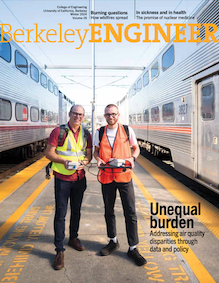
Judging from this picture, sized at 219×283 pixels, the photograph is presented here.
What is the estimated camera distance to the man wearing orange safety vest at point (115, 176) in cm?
322

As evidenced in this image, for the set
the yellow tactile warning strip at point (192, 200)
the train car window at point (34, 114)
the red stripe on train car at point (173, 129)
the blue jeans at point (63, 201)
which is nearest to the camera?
the blue jeans at point (63, 201)

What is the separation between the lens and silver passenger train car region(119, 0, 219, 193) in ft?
16.3

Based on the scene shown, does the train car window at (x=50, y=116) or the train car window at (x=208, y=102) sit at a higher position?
the train car window at (x=50, y=116)

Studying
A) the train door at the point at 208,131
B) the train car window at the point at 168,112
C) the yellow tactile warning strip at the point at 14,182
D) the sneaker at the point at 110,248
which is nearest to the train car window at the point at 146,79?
the train car window at the point at 168,112

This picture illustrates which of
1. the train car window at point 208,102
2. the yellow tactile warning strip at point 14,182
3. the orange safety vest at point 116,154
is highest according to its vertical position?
the train car window at point 208,102

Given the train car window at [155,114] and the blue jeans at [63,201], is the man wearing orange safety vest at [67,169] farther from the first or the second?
the train car window at [155,114]

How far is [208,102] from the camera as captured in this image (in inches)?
207

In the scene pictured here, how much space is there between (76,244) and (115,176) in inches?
40.9

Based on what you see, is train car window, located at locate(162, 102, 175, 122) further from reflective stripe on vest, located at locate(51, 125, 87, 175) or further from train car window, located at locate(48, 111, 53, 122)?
train car window, located at locate(48, 111, 53, 122)

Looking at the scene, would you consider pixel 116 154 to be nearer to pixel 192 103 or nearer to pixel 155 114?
pixel 192 103

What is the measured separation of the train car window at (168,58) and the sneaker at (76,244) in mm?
5785

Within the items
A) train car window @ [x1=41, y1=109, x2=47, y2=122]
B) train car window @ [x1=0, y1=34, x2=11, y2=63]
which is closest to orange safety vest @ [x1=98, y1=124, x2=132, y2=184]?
train car window @ [x1=0, y1=34, x2=11, y2=63]

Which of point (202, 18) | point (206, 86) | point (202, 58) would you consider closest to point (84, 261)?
point (206, 86)

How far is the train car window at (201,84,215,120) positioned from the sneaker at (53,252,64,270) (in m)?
3.57
